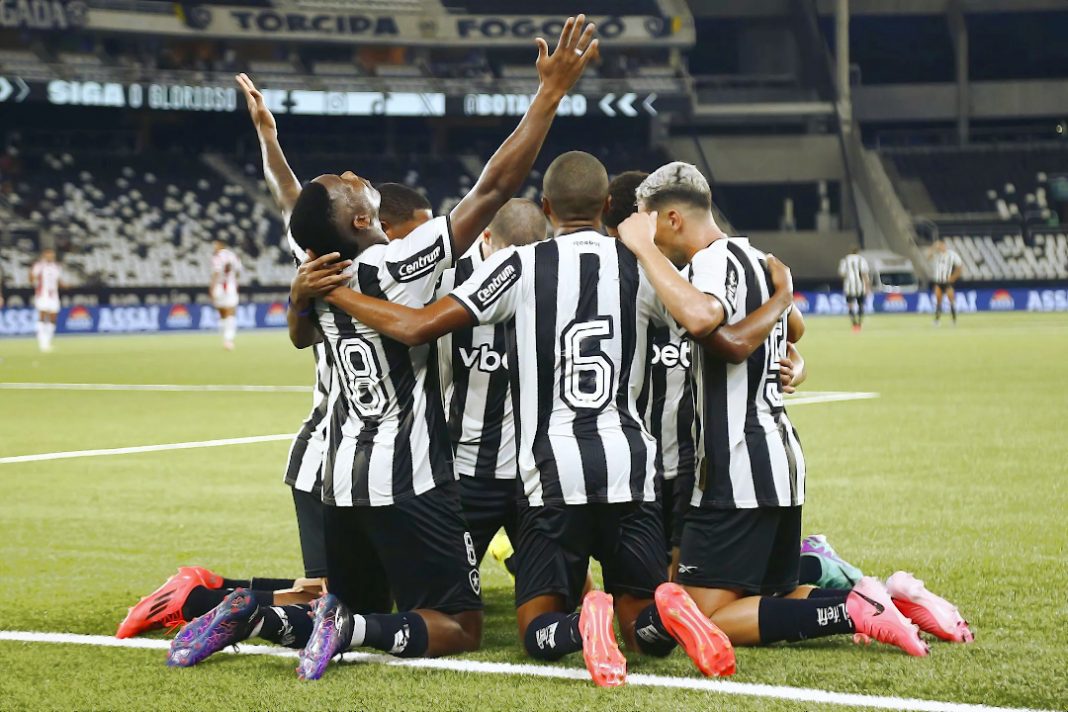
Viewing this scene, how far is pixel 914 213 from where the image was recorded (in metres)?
56.1

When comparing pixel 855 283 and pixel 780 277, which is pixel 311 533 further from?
pixel 855 283

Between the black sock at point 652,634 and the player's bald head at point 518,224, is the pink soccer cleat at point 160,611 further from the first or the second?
the player's bald head at point 518,224

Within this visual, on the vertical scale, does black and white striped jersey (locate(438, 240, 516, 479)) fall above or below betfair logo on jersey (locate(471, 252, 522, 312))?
below

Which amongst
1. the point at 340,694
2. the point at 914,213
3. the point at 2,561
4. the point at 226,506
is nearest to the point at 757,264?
the point at 340,694

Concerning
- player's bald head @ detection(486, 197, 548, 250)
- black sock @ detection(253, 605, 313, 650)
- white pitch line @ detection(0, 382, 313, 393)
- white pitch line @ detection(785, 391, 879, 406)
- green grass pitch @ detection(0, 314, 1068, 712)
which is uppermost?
player's bald head @ detection(486, 197, 548, 250)

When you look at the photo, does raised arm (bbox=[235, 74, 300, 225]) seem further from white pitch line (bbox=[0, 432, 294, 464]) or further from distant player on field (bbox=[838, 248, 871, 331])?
distant player on field (bbox=[838, 248, 871, 331])

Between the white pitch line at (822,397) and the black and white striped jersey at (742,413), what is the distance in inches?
413

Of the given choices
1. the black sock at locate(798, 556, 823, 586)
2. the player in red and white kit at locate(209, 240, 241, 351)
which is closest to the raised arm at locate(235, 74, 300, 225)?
the black sock at locate(798, 556, 823, 586)

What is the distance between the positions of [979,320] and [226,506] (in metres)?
32.6

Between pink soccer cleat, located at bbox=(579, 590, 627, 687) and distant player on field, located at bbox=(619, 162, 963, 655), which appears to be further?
distant player on field, located at bbox=(619, 162, 963, 655)

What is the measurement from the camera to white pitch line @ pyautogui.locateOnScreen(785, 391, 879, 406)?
16062 mm

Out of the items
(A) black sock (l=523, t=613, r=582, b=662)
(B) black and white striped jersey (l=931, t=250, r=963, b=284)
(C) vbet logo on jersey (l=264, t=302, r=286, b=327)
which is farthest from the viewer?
(C) vbet logo on jersey (l=264, t=302, r=286, b=327)

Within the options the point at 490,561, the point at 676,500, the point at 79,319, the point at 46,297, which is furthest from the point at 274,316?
the point at 676,500

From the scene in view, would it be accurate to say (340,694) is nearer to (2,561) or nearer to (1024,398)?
(2,561)
